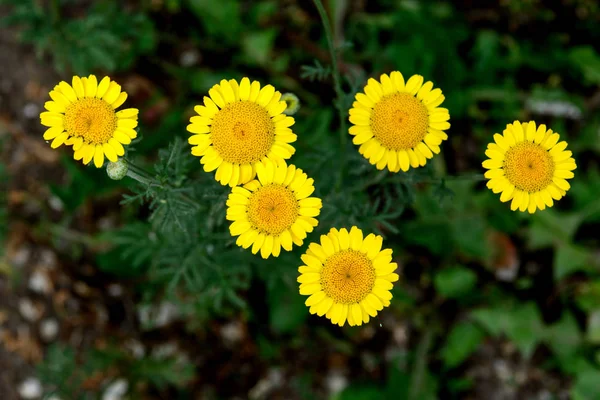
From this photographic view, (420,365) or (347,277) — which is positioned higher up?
(420,365)

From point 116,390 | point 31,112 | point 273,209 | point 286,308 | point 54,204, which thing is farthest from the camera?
point 31,112

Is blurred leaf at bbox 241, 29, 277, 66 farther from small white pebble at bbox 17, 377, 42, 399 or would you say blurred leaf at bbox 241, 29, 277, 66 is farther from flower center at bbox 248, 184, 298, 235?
small white pebble at bbox 17, 377, 42, 399

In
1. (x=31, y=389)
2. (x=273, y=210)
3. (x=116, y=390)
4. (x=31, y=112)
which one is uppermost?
(x=31, y=112)

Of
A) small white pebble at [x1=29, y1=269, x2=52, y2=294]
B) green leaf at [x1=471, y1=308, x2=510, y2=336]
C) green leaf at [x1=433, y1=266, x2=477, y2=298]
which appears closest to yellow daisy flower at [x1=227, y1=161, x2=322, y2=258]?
green leaf at [x1=433, y1=266, x2=477, y2=298]

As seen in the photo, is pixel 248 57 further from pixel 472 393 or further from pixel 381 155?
pixel 472 393

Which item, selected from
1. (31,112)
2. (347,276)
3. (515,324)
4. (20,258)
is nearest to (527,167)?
(347,276)

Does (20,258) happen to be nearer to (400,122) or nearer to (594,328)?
(400,122)

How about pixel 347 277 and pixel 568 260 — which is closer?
pixel 347 277

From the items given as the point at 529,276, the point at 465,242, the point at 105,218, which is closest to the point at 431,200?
the point at 465,242
